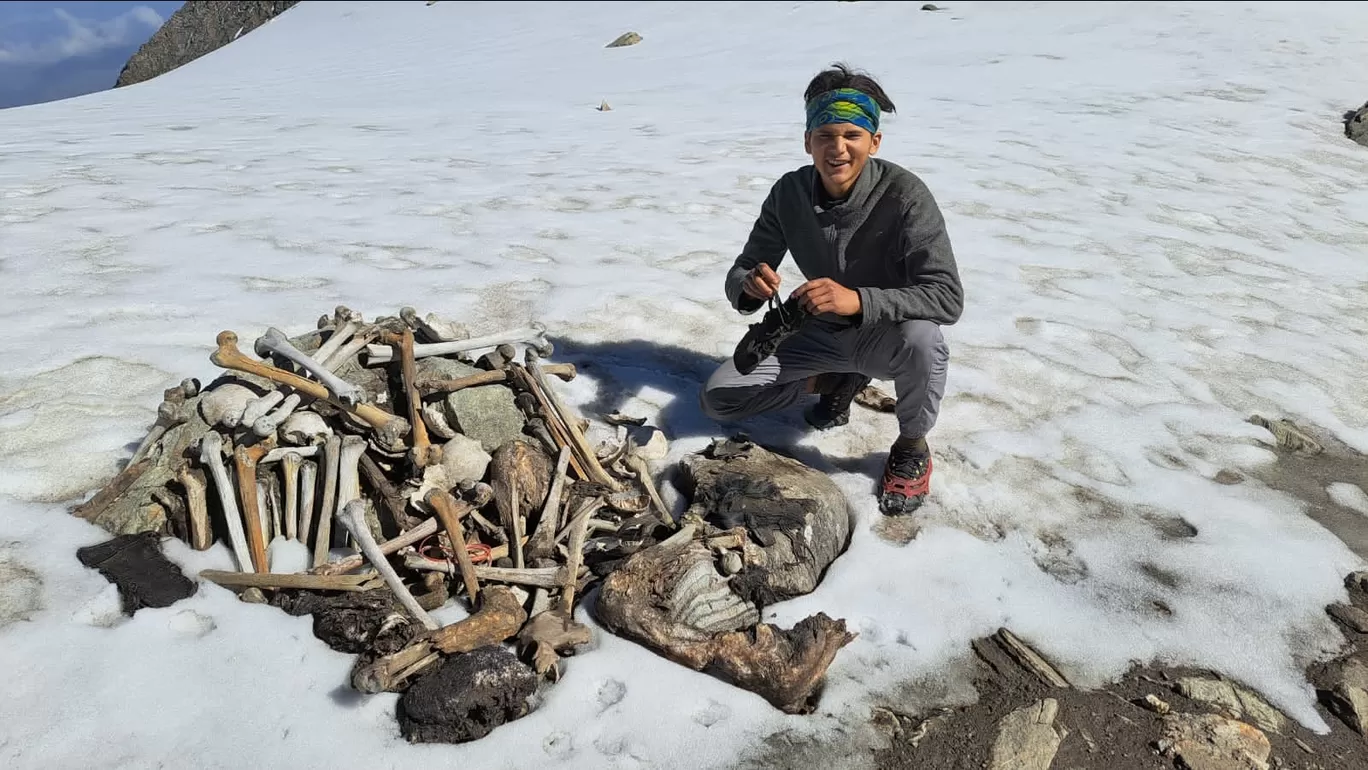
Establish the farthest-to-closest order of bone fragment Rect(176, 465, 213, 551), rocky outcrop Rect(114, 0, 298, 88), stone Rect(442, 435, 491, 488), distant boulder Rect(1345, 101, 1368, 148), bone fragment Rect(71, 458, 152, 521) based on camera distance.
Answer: rocky outcrop Rect(114, 0, 298, 88) → distant boulder Rect(1345, 101, 1368, 148) → stone Rect(442, 435, 491, 488) → bone fragment Rect(71, 458, 152, 521) → bone fragment Rect(176, 465, 213, 551)

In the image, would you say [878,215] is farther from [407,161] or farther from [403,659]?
[407,161]

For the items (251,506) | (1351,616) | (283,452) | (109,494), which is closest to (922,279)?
(1351,616)

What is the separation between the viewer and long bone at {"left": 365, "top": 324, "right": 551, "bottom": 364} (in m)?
3.61

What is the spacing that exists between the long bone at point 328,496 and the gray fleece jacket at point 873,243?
188cm

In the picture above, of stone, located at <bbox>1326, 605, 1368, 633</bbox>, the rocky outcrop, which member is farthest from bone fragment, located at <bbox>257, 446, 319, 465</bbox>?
the rocky outcrop

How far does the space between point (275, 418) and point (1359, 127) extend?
47.1 ft

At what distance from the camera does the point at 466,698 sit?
2.54 metres

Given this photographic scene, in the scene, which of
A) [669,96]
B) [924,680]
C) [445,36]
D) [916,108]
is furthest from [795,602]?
[445,36]

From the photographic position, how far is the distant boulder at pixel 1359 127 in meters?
11.5

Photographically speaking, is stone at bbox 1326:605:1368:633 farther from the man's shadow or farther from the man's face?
the man's face

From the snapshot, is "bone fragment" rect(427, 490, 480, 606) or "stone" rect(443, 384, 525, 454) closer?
"bone fragment" rect(427, 490, 480, 606)

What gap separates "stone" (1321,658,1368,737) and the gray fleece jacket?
186 cm

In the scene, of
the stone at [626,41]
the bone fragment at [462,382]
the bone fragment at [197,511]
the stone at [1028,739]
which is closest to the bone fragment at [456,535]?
the bone fragment at [462,382]

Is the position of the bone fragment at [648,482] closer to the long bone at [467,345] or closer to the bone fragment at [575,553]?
the bone fragment at [575,553]
